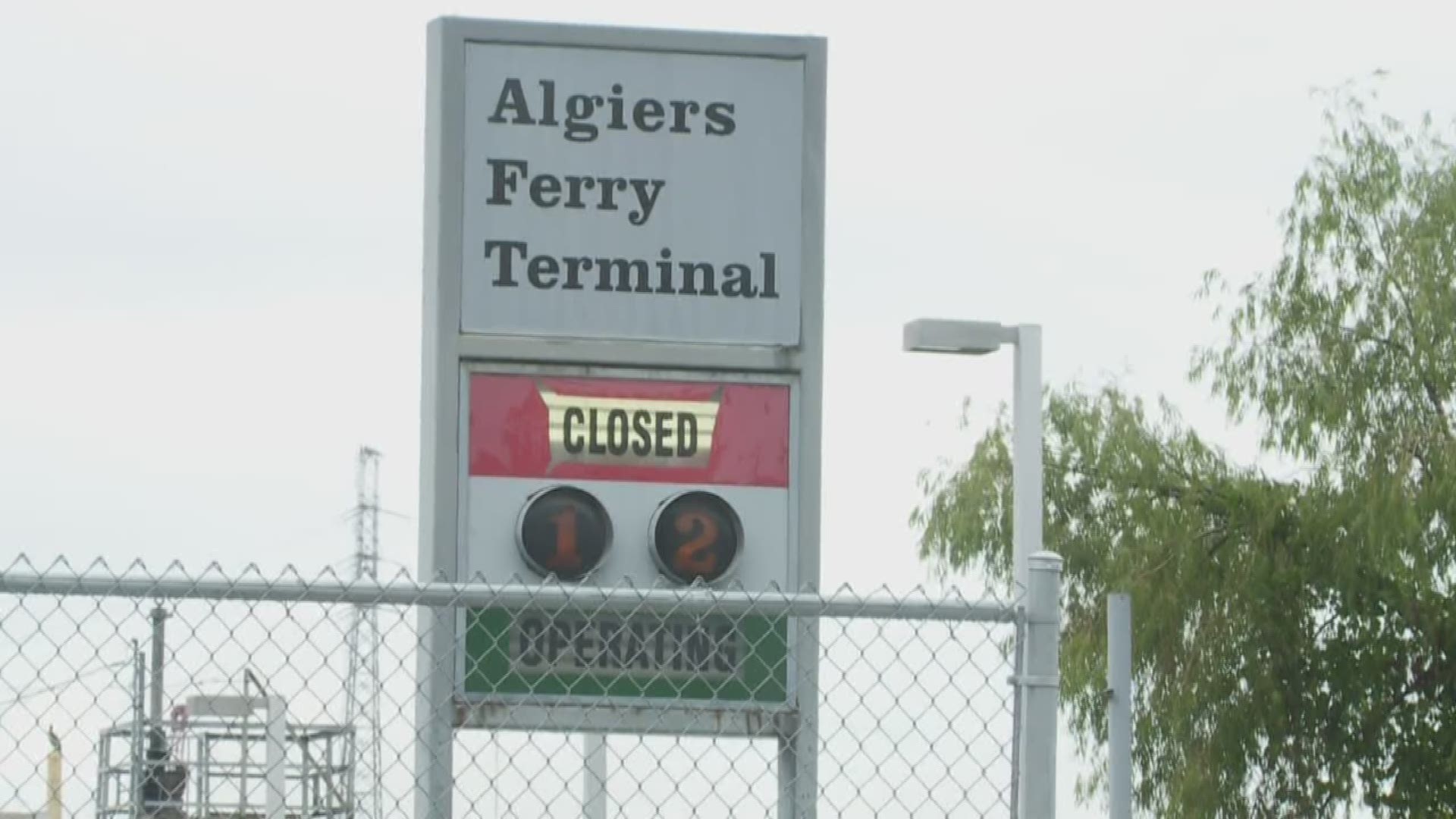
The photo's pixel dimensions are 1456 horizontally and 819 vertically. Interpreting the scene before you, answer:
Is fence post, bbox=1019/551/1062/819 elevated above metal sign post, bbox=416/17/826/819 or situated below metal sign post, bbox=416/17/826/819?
below

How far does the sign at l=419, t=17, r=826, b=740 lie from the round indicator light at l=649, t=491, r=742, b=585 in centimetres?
53

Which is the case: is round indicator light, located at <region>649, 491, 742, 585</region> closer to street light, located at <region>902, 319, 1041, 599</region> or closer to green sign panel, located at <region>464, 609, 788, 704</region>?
green sign panel, located at <region>464, 609, 788, 704</region>

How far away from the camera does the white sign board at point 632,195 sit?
7945mm

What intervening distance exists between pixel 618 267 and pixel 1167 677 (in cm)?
1305

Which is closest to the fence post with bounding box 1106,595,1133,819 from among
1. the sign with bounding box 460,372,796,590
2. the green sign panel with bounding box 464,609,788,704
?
the green sign panel with bounding box 464,609,788,704

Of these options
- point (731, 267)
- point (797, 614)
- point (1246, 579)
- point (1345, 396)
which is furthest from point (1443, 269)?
point (797, 614)

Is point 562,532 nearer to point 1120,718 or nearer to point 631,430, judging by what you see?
point 631,430

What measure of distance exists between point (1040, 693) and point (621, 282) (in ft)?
8.08

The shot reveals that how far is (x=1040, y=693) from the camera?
19.4ft

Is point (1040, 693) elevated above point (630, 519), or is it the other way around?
point (630, 519)

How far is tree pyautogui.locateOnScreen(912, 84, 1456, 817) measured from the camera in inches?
798

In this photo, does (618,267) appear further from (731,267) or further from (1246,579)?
(1246,579)

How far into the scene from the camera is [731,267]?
26.1 ft

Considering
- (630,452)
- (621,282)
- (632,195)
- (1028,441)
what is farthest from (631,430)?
(1028,441)
